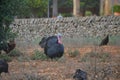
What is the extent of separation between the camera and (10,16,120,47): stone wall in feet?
80.0

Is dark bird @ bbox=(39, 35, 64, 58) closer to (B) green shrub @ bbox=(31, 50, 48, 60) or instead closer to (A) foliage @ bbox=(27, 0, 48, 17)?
(B) green shrub @ bbox=(31, 50, 48, 60)

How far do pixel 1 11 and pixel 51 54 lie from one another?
9.20ft

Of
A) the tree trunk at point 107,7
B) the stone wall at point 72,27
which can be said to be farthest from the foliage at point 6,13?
the tree trunk at point 107,7

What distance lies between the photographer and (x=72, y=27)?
24.7 meters

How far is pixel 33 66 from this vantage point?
13.0 metres

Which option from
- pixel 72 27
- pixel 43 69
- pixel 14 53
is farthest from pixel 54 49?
pixel 72 27

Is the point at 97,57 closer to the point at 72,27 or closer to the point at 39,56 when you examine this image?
the point at 39,56

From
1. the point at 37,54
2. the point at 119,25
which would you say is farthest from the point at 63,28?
the point at 37,54

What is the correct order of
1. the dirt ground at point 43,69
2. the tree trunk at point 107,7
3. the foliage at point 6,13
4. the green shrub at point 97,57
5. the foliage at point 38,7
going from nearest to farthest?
the dirt ground at point 43,69 → the foliage at point 6,13 → the green shrub at point 97,57 → the tree trunk at point 107,7 → the foliage at point 38,7

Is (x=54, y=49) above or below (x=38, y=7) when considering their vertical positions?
below

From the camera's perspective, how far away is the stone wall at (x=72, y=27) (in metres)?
24.4

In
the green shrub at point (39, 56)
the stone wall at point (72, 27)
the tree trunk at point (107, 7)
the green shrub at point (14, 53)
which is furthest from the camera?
the tree trunk at point (107, 7)

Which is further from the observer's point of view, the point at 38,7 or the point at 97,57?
the point at 38,7

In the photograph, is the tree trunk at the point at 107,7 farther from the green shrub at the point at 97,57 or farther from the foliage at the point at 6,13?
the foliage at the point at 6,13
